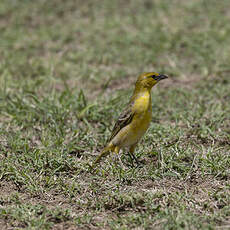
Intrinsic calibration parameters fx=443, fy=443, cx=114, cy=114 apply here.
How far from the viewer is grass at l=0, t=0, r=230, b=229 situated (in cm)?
420

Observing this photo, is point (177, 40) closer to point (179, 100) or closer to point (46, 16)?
point (179, 100)

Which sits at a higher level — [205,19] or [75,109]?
[205,19]

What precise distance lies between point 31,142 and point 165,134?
174cm

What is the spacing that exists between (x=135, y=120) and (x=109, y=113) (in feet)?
4.81

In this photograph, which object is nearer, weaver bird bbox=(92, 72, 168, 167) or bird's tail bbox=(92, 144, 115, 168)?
weaver bird bbox=(92, 72, 168, 167)

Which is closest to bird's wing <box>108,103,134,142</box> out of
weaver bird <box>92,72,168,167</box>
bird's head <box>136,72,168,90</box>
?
weaver bird <box>92,72,168,167</box>

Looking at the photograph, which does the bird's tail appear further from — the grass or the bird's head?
the bird's head

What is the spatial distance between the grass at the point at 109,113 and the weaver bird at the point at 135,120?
18 centimetres

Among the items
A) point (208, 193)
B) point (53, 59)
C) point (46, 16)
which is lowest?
point (208, 193)

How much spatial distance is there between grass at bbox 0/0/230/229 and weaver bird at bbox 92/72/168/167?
0.18 m

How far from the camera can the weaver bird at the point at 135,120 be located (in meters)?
4.93

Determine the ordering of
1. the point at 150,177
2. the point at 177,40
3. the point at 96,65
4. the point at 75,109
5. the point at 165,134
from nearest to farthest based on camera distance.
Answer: the point at 150,177 → the point at 165,134 → the point at 75,109 → the point at 96,65 → the point at 177,40

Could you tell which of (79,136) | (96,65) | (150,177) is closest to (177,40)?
(96,65)

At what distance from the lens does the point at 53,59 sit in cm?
836
